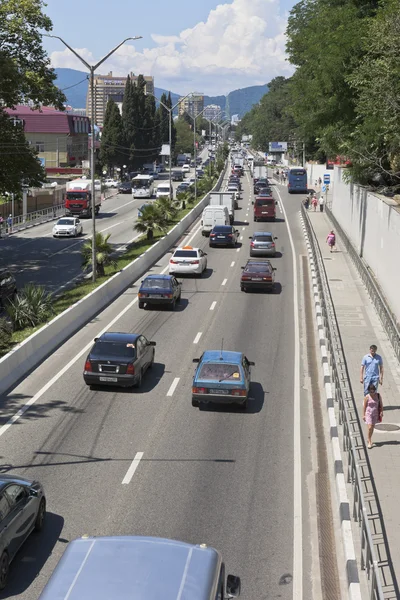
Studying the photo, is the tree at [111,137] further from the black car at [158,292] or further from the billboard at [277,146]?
the black car at [158,292]

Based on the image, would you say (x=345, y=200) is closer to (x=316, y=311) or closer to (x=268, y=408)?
(x=316, y=311)

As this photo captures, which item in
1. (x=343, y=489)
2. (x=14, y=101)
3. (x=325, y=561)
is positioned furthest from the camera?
(x=14, y=101)

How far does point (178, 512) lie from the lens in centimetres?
1473

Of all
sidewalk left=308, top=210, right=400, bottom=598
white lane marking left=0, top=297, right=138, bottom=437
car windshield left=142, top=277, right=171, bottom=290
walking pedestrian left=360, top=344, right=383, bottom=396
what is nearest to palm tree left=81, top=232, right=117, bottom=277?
car windshield left=142, top=277, right=171, bottom=290

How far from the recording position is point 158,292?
109 ft

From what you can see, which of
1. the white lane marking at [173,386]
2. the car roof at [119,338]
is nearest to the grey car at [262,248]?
the white lane marking at [173,386]

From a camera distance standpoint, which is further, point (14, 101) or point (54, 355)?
point (14, 101)

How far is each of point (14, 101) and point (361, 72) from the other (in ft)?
63.7

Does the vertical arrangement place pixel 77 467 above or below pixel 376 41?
below

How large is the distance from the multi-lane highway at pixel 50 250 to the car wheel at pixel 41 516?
2657 centimetres

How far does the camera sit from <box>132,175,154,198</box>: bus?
9276 centimetres

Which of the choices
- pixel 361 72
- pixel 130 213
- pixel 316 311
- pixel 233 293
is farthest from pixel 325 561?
pixel 130 213

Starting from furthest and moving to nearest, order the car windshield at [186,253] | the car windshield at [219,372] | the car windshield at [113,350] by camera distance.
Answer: the car windshield at [186,253] < the car windshield at [113,350] < the car windshield at [219,372]

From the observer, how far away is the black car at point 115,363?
873 inches
